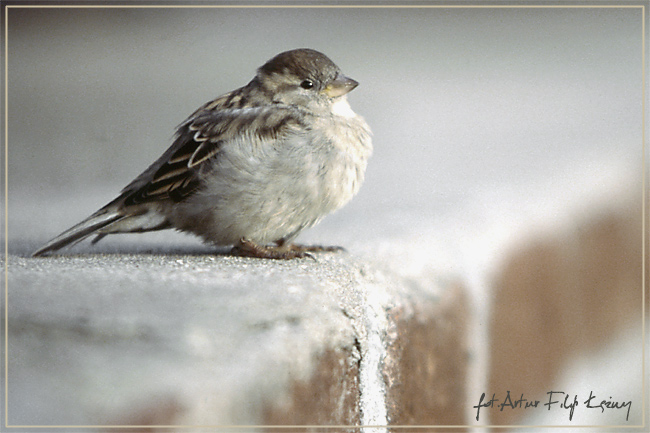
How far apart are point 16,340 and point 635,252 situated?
5.12 feet

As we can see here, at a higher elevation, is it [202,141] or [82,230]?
[202,141]

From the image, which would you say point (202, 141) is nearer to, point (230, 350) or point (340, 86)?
point (340, 86)

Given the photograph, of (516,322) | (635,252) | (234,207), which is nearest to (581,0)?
(635,252)

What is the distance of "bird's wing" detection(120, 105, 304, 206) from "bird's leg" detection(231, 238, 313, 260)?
0.20 m

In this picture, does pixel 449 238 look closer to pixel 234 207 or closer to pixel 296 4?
pixel 234 207

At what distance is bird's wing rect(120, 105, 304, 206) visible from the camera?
1.85m

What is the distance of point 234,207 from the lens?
1785mm

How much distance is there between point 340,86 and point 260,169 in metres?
0.35

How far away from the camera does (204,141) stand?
1.89 meters

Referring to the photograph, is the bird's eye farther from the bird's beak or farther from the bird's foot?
the bird's foot
